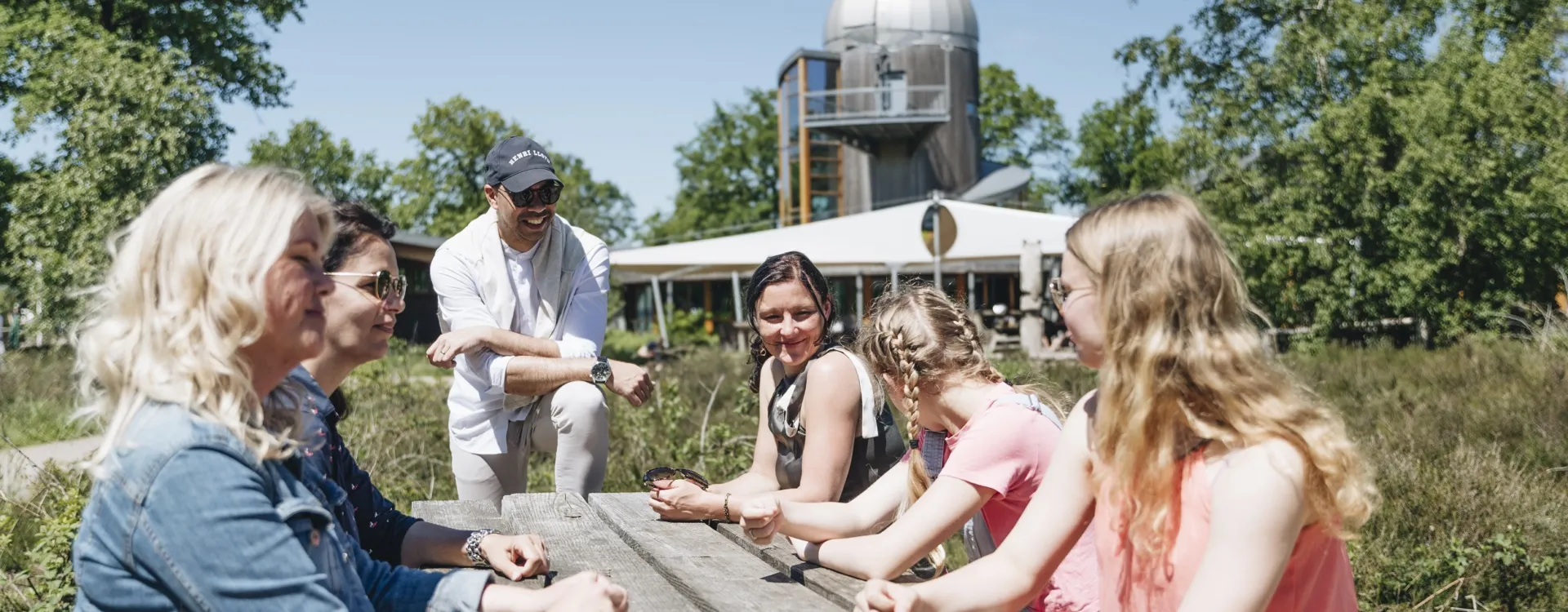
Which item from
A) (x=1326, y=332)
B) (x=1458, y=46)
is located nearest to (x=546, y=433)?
(x=1326, y=332)

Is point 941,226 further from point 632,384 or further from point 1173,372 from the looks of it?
point 1173,372

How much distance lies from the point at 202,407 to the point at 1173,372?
Result: 1327mm

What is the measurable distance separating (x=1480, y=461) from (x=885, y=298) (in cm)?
409

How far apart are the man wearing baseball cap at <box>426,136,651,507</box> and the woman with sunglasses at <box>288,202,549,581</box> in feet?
4.32

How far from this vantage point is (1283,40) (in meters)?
17.1

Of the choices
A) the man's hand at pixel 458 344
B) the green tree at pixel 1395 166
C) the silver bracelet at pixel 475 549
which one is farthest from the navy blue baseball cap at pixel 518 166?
the green tree at pixel 1395 166

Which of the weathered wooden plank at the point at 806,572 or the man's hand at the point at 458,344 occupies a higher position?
the man's hand at the point at 458,344

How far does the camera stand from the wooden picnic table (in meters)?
2.21

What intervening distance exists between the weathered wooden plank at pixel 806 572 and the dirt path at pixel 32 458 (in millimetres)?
3895

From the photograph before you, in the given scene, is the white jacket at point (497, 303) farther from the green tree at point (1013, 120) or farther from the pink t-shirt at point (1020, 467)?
the green tree at point (1013, 120)

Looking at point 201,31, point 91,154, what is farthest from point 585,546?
point 201,31

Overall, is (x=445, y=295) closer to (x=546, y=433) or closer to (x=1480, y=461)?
(x=546, y=433)

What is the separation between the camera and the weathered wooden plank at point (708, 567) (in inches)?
85.0

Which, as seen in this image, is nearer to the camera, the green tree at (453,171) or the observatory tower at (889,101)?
the green tree at (453,171)
